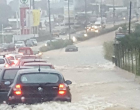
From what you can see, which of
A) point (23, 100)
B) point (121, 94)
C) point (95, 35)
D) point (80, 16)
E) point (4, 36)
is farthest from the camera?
point (80, 16)

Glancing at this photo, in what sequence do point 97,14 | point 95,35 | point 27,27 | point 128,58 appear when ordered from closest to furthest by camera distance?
point 128,58 → point 27,27 → point 95,35 → point 97,14

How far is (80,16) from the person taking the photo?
431ft

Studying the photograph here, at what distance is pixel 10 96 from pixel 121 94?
8.11m

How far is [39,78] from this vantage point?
1282 cm

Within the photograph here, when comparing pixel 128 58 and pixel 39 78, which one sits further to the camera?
pixel 128 58

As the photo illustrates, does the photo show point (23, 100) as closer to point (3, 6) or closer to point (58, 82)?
point (58, 82)

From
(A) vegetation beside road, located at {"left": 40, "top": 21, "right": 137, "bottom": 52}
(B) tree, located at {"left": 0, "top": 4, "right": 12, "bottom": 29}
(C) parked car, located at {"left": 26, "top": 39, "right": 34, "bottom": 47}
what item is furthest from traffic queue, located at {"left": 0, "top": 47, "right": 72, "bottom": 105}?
(B) tree, located at {"left": 0, "top": 4, "right": 12, "bottom": 29}

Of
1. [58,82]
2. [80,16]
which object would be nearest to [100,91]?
[58,82]

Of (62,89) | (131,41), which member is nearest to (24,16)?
(131,41)

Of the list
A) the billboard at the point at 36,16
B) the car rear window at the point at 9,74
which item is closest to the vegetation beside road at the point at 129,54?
the car rear window at the point at 9,74

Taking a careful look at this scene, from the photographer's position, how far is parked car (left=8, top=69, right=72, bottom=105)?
41.1ft

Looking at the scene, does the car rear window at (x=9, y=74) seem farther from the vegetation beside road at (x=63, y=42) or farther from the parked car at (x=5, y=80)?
the vegetation beside road at (x=63, y=42)

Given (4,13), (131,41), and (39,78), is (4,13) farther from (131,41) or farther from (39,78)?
(39,78)

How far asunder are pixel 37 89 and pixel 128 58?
20005mm
